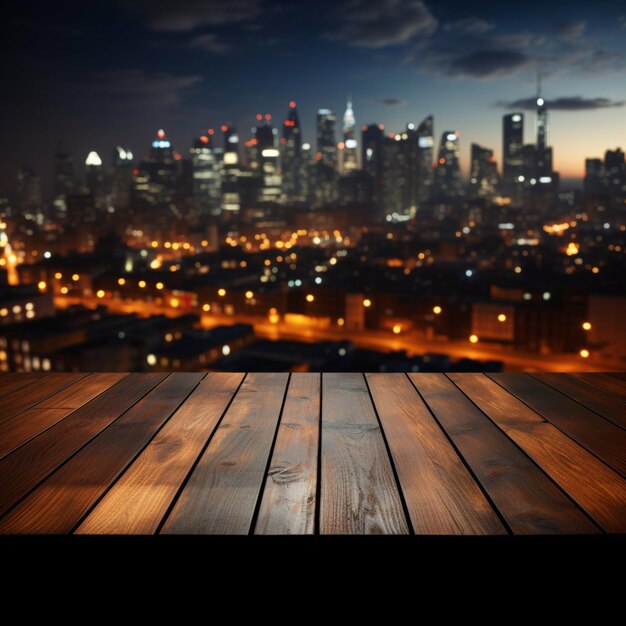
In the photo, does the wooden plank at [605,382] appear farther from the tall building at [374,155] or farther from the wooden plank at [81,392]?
the tall building at [374,155]

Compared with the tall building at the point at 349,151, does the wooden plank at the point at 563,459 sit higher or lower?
lower

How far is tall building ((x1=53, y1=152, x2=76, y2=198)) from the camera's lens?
325 ft

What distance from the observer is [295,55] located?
59.5 feet

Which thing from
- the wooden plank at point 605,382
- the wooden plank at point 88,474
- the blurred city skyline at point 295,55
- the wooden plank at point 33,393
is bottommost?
the wooden plank at point 88,474

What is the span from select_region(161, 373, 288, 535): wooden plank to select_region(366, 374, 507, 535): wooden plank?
0.29m

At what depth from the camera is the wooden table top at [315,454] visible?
92cm

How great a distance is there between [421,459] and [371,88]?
136 feet

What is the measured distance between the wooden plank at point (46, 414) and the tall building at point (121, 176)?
103 m

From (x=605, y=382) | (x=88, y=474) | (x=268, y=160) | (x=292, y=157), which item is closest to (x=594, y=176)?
(x=268, y=160)

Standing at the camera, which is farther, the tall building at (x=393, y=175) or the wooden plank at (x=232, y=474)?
the tall building at (x=393, y=175)

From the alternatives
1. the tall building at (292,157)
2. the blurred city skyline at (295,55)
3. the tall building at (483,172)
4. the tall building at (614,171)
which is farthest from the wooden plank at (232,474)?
the tall building at (483,172)

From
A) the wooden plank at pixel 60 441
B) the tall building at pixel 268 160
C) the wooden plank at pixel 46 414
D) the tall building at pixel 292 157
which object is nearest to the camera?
the wooden plank at pixel 60 441
